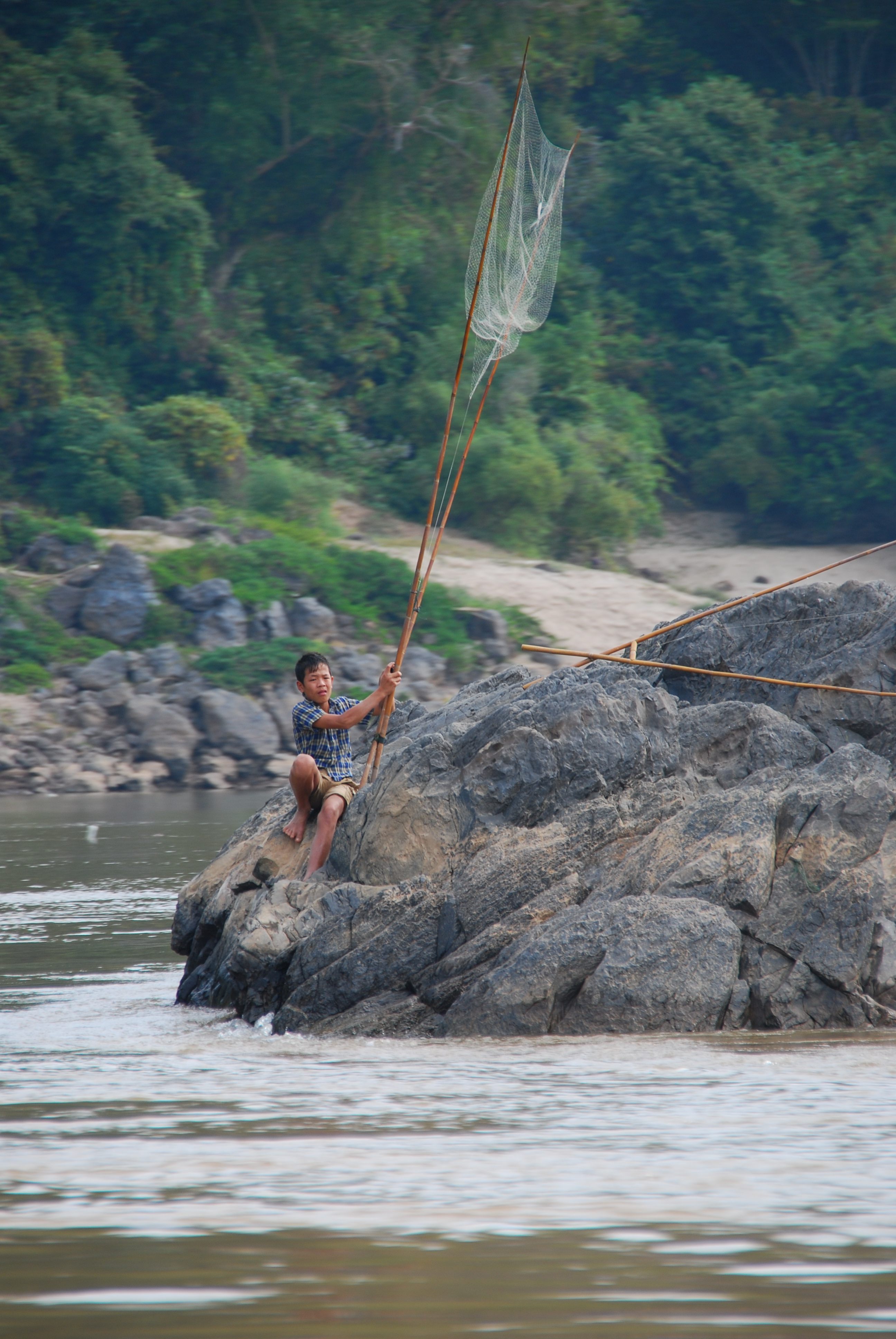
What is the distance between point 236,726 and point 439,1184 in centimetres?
1589

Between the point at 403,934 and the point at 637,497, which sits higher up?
the point at 637,497

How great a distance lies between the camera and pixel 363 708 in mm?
5945

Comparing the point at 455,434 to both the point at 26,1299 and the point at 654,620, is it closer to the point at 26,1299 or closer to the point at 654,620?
the point at 654,620

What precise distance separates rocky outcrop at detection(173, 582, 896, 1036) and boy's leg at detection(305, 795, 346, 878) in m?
0.05

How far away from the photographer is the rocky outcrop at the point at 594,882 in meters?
5.14

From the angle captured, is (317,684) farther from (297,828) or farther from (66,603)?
(66,603)

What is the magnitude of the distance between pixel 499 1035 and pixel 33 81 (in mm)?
27448

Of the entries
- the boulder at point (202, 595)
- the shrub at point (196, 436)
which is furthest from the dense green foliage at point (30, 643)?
the shrub at point (196, 436)

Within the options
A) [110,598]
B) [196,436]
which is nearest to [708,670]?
[110,598]

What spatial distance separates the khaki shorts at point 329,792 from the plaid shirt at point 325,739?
0.03m

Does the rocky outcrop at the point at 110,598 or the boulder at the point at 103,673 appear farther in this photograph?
the rocky outcrop at the point at 110,598

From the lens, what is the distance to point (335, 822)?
6.17 metres

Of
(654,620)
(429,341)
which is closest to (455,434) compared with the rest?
(429,341)

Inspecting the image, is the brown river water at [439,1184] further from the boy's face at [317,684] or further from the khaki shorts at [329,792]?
the boy's face at [317,684]
